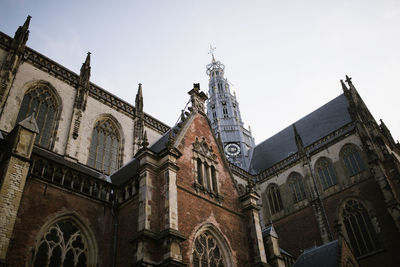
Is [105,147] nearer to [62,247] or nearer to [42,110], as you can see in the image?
[42,110]

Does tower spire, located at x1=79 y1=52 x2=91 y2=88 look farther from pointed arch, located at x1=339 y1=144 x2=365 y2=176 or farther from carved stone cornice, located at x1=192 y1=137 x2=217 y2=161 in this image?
pointed arch, located at x1=339 y1=144 x2=365 y2=176

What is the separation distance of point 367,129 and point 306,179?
587 cm

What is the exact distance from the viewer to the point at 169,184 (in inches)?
494

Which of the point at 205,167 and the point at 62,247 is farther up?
the point at 205,167

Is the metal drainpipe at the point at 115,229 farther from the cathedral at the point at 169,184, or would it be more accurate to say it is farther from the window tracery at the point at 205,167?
the window tracery at the point at 205,167

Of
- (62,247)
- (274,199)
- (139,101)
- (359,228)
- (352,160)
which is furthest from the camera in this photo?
(274,199)

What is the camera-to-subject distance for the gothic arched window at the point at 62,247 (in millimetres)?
10642

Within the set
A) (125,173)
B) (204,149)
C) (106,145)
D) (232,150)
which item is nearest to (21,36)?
(106,145)

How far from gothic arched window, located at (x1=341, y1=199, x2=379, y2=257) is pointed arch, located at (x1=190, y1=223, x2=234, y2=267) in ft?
40.5

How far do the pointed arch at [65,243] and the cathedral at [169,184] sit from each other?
4 cm

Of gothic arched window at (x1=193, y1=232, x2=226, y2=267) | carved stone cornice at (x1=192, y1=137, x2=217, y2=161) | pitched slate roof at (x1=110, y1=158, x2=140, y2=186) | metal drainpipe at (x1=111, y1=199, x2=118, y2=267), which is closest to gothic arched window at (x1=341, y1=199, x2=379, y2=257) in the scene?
carved stone cornice at (x1=192, y1=137, x2=217, y2=161)

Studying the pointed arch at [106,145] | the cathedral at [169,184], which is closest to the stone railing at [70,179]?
the cathedral at [169,184]

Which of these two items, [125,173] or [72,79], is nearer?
[125,173]

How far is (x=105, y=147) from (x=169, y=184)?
10.8 metres
